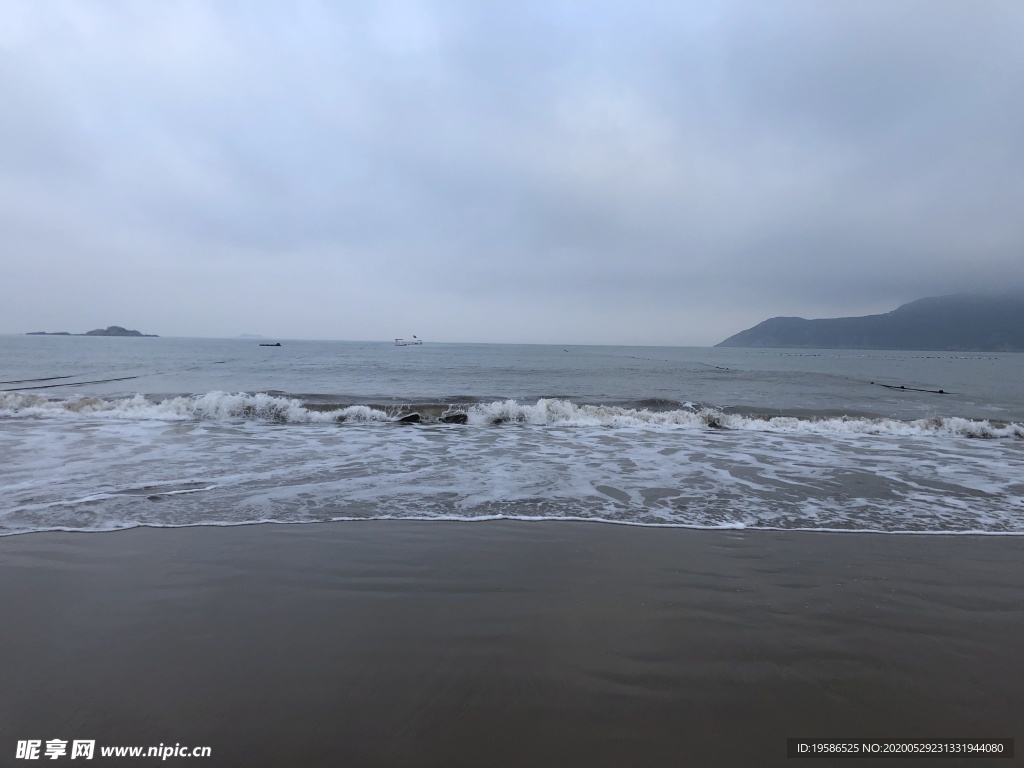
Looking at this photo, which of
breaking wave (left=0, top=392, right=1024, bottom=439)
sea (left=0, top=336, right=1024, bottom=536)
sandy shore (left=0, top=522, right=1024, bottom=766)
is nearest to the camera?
sandy shore (left=0, top=522, right=1024, bottom=766)

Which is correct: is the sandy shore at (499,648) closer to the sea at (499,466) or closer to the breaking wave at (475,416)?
the sea at (499,466)

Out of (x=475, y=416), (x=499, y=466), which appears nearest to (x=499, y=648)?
(x=499, y=466)

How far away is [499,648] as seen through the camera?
12.3 ft

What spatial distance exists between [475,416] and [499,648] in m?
13.7

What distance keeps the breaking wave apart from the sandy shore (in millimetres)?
11397

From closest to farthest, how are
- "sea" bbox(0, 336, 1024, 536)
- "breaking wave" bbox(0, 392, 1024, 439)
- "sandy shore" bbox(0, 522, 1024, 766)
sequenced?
"sandy shore" bbox(0, 522, 1024, 766) → "sea" bbox(0, 336, 1024, 536) → "breaking wave" bbox(0, 392, 1024, 439)

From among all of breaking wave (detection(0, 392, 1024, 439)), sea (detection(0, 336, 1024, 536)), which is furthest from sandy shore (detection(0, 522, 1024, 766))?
breaking wave (detection(0, 392, 1024, 439))

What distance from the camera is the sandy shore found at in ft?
9.57

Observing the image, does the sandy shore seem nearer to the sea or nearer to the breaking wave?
the sea

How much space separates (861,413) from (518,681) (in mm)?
23186

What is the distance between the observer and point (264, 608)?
4.29 m

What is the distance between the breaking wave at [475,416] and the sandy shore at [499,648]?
11.4 m

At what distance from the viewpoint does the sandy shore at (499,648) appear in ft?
9.57

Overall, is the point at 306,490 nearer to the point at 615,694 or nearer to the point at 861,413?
the point at 615,694
